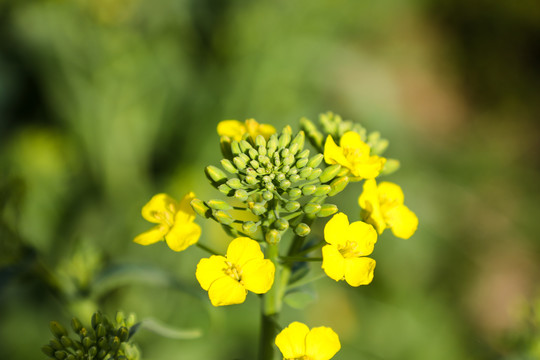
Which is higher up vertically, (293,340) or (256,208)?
(256,208)

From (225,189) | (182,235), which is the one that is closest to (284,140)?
(225,189)

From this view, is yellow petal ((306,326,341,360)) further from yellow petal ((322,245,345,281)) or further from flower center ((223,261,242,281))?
flower center ((223,261,242,281))

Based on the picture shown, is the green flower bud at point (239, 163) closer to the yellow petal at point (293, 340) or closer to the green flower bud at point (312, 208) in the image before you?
the green flower bud at point (312, 208)

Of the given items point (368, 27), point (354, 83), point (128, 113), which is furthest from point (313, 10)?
point (128, 113)

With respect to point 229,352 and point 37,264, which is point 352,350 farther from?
point 37,264

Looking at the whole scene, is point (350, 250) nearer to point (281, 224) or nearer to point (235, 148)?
point (281, 224)

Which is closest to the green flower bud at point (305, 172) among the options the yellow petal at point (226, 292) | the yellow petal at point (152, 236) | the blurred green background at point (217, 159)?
the yellow petal at point (226, 292)
